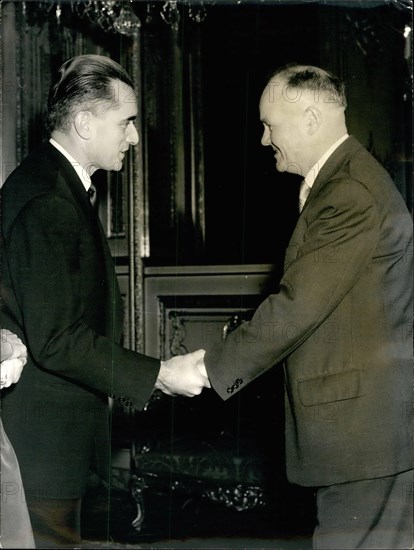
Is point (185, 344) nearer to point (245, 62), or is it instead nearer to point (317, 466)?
point (245, 62)

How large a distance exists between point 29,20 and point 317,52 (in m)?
1.36

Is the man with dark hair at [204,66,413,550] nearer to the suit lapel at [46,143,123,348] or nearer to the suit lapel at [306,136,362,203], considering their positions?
the suit lapel at [306,136,362,203]

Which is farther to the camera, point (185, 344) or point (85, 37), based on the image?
point (85, 37)

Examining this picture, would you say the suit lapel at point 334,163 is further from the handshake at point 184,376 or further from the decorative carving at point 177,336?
the decorative carving at point 177,336

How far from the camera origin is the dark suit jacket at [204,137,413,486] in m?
1.54

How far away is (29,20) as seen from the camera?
3.30 m

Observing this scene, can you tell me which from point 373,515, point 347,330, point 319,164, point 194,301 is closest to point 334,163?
point 319,164

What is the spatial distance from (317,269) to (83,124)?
674 millimetres

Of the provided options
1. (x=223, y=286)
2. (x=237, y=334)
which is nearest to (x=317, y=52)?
(x=223, y=286)

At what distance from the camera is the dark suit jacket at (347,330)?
5.04 ft

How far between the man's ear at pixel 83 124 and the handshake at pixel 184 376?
61 cm

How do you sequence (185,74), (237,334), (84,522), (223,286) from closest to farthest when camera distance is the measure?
(237,334), (84,522), (223,286), (185,74)

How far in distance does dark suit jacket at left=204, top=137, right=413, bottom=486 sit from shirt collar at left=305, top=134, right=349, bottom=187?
0.07m

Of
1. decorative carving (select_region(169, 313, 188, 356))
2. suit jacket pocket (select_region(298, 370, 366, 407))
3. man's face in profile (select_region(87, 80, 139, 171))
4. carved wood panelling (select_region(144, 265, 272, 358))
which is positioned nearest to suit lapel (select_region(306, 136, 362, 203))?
suit jacket pocket (select_region(298, 370, 366, 407))
